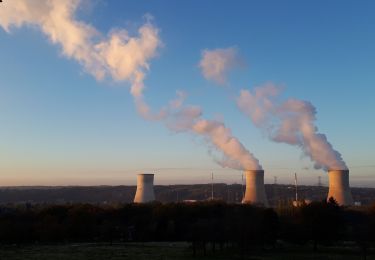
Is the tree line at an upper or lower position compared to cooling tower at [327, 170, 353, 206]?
lower

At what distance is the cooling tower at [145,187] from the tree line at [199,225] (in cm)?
1236

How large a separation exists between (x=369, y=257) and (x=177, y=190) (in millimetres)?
166597

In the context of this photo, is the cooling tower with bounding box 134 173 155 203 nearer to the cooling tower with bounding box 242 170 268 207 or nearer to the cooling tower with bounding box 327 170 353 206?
the cooling tower with bounding box 242 170 268 207

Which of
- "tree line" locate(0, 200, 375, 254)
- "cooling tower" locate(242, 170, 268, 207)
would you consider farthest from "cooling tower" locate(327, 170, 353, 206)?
"cooling tower" locate(242, 170, 268, 207)

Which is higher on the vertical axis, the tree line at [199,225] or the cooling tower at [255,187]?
the cooling tower at [255,187]

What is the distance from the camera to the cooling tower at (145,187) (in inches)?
3044

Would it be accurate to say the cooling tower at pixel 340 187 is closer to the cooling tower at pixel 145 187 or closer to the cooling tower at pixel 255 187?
the cooling tower at pixel 255 187

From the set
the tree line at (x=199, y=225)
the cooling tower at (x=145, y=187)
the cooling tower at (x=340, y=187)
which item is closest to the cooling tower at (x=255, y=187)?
the tree line at (x=199, y=225)

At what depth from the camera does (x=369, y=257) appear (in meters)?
31.9

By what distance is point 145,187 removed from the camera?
78125 mm

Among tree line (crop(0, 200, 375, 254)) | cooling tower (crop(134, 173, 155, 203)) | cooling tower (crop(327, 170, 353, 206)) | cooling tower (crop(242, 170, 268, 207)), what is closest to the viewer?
tree line (crop(0, 200, 375, 254))

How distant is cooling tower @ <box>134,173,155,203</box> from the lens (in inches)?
3044

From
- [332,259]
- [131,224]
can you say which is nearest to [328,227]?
[332,259]

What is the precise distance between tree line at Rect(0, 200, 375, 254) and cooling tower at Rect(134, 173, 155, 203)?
12362mm
